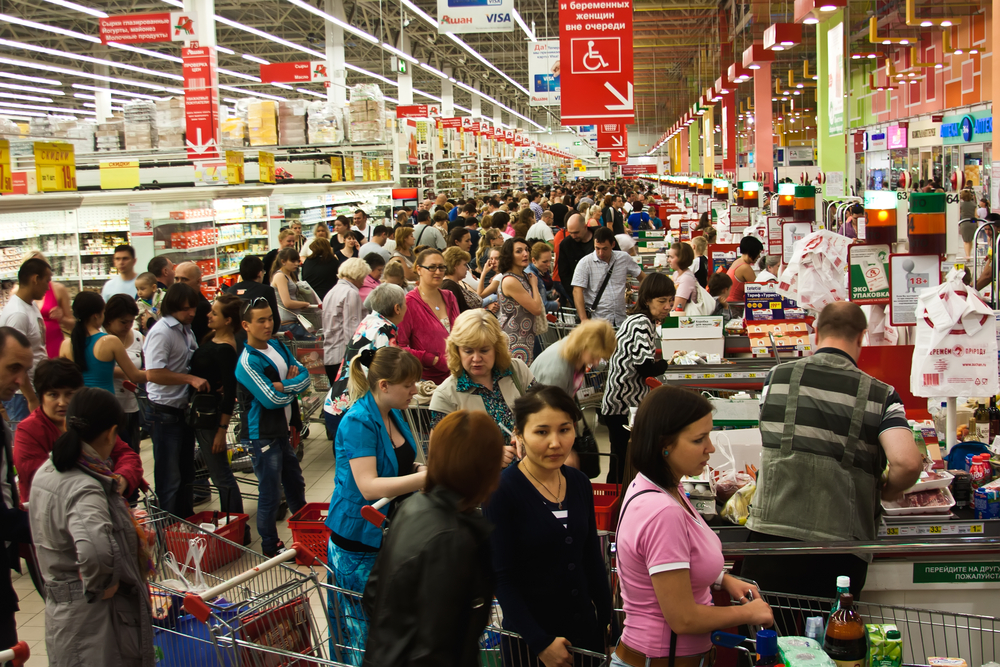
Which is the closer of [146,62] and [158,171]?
[158,171]

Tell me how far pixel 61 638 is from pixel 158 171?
39.1 ft

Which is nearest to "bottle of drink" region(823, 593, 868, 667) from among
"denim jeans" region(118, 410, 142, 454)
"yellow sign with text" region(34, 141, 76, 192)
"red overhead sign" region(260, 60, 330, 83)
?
"denim jeans" region(118, 410, 142, 454)

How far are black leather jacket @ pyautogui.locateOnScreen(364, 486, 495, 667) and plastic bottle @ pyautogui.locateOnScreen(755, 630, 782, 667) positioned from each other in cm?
75

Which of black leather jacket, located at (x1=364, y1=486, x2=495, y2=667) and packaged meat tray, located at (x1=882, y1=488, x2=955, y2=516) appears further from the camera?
packaged meat tray, located at (x1=882, y1=488, x2=955, y2=516)

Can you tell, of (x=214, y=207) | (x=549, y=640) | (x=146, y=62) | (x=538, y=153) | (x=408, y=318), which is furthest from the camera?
(x=538, y=153)

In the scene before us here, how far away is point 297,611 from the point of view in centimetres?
306

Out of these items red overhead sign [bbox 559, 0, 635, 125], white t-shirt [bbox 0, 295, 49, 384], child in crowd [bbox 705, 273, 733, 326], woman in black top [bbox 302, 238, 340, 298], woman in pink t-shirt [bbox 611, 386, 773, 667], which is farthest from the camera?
red overhead sign [bbox 559, 0, 635, 125]

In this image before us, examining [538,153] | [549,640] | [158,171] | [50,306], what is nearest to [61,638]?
[549,640]

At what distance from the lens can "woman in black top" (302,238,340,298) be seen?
27.5ft

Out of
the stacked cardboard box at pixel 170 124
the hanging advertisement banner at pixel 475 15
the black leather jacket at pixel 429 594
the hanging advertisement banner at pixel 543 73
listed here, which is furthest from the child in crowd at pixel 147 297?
the hanging advertisement banner at pixel 543 73

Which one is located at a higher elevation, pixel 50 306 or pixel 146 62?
pixel 146 62

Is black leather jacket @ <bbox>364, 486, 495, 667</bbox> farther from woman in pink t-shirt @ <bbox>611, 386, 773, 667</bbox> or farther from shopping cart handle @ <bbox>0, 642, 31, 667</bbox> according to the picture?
shopping cart handle @ <bbox>0, 642, 31, 667</bbox>

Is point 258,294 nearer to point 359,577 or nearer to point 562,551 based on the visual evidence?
point 359,577

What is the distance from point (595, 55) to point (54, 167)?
637 centimetres
